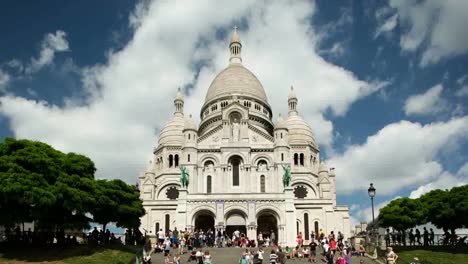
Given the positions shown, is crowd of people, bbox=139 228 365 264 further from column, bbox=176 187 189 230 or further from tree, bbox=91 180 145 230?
column, bbox=176 187 189 230

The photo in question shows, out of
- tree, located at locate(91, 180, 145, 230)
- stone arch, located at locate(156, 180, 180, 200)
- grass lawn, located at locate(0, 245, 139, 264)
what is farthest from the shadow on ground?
stone arch, located at locate(156, 180, 180, 200)

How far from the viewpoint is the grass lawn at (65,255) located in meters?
31.2

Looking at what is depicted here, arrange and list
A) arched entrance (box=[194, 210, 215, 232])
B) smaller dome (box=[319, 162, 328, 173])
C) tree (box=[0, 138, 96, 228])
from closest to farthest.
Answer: tree (box=[0, 138, 96, 228])
arched entrance (box=[194, 210, 215, 232])
smaller dome (box=[319, 162, 328, 173])

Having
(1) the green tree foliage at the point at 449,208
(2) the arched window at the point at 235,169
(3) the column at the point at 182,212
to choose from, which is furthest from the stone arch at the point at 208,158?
(1) the green tree foliage at the point at 449,208

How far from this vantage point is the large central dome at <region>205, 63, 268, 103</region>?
7800 centimetres

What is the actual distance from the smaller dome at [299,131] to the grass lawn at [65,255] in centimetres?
4245

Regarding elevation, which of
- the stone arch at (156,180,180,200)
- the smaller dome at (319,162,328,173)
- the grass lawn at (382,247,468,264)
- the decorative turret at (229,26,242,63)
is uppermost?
the decorative turret at (229,26,242,63)

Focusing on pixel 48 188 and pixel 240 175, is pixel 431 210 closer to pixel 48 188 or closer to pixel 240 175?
pixel 240 175

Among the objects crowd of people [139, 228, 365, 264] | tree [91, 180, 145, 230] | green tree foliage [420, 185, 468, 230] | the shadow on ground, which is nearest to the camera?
crowd of people [139, 228, 365, 264]

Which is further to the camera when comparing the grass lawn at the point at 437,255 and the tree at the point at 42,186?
the grass lawn at the point at 437,255

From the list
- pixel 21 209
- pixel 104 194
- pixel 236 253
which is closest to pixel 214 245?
pixel 236 253

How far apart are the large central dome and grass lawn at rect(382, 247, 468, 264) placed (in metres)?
44.0

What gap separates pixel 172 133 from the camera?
75.0 metres

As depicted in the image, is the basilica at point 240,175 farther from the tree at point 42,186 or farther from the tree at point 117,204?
the tree at point 42,186
